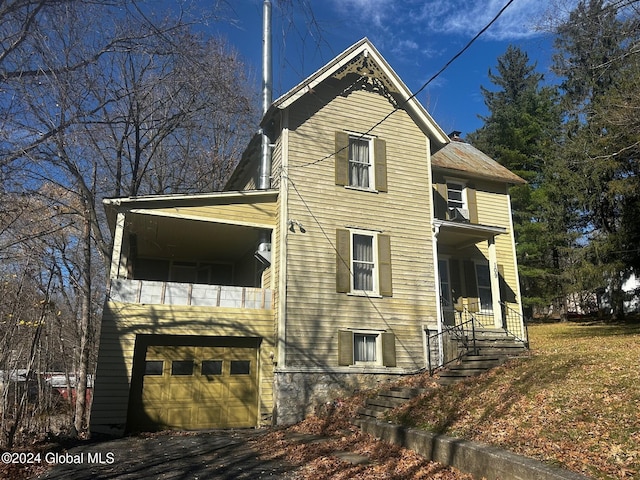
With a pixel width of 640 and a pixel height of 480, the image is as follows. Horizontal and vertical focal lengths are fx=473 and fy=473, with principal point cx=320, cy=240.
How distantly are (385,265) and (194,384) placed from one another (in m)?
6.28

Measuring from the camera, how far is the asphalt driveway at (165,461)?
743 centimetres

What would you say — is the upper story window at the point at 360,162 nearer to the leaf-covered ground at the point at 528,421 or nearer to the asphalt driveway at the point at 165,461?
the leaf-covered ground at the point at 528,421

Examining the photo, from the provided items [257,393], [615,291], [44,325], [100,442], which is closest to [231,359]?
[257,393]

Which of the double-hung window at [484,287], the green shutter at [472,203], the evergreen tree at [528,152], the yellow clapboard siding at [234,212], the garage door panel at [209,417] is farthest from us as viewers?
the evergreen tree at [528,152]

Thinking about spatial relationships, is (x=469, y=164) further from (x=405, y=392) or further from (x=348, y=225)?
(x=405, y=392)

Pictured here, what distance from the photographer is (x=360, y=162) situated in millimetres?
15039

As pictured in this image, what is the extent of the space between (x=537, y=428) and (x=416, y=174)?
394 inches

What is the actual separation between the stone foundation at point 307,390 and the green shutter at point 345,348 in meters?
0.37

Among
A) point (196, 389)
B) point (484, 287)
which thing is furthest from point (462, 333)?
point (196, 389)

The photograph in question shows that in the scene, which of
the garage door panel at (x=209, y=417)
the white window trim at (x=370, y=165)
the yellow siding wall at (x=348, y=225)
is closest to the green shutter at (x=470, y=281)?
the yellow siding wall at (x=348, y=225)

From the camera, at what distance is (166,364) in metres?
12.1

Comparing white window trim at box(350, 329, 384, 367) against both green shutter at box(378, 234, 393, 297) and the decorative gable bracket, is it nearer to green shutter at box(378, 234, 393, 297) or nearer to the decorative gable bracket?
green shutter at box(378, 234, 393, 297)

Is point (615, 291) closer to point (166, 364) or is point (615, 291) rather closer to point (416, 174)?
point (416, 174)

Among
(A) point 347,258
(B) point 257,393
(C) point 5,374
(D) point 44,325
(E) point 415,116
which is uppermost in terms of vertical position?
(E) point 415,116
